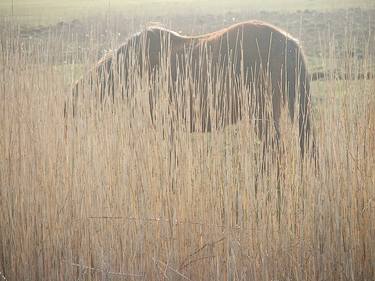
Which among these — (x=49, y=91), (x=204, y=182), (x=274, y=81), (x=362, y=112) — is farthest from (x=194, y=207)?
(x=274, y=81)

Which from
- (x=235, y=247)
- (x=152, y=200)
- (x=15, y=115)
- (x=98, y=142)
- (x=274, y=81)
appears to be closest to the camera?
(x=235, y=247)

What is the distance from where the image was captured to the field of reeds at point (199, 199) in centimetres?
190

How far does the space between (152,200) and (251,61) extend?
1358mm

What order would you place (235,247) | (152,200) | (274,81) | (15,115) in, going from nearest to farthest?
(235,247) < (152,200) < (15,115) < (274,81)

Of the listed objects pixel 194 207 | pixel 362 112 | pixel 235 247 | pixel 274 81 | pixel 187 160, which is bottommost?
pixel 235 247

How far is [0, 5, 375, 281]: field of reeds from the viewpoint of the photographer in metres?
1.90

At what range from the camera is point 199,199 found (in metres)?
2.00

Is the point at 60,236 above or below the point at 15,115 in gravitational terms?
below

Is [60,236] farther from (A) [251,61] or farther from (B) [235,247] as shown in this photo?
(A) [251,61]

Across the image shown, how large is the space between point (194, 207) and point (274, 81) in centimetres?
125

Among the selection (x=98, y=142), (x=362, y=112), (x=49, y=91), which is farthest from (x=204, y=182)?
(x=49, y=91)

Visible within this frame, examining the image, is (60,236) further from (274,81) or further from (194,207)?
(274,81)

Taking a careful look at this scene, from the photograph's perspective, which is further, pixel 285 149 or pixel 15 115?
pixel 15 115

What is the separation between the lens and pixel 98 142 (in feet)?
6.99
